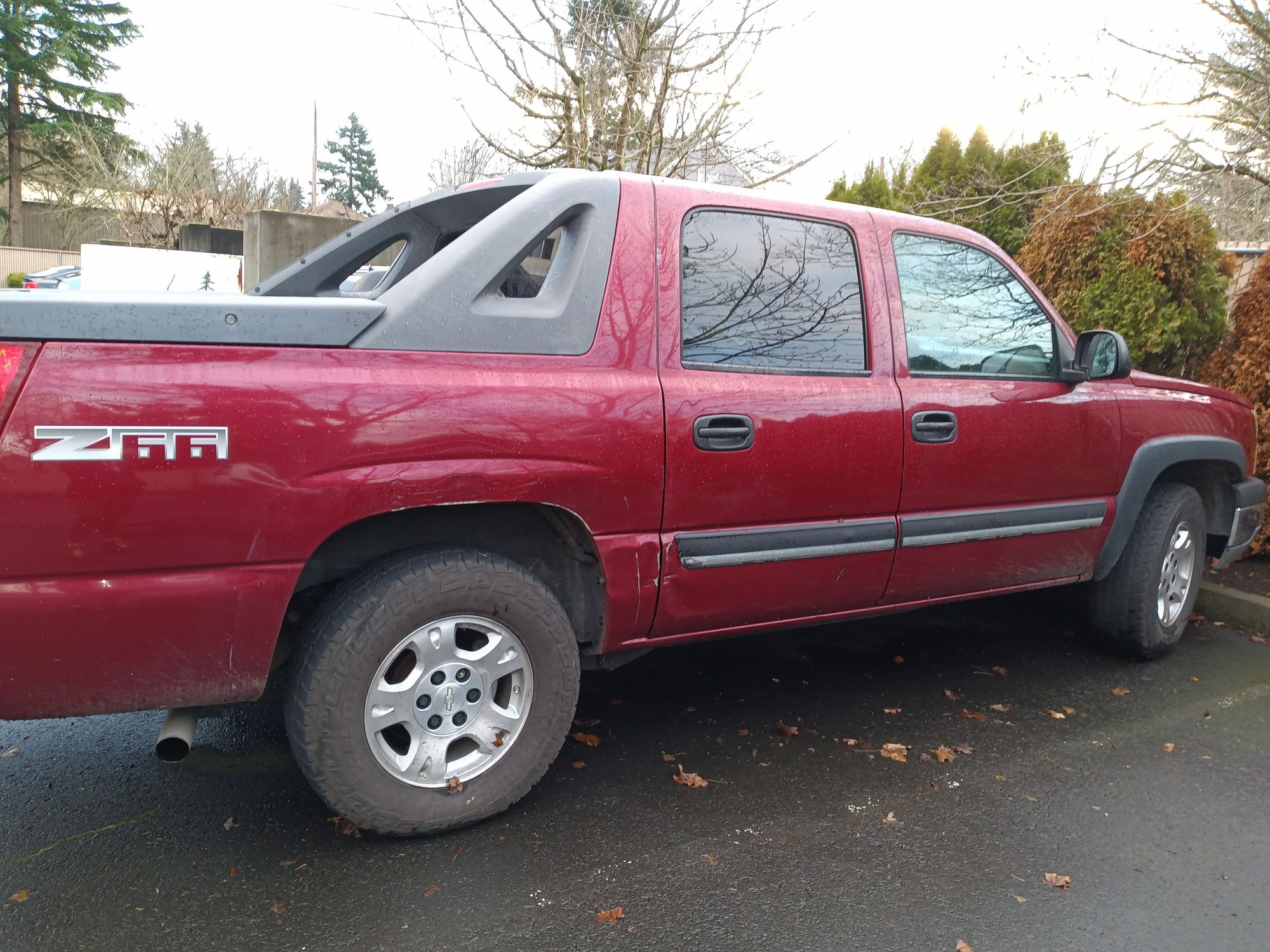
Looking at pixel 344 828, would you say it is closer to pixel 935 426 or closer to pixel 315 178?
pixel 935 426

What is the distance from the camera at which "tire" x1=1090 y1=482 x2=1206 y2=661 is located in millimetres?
4570

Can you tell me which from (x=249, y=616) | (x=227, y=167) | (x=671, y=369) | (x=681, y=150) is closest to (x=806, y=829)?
(x=671, y=369)

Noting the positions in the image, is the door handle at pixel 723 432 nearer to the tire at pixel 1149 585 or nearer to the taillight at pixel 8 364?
the taillight at pixel 8 364

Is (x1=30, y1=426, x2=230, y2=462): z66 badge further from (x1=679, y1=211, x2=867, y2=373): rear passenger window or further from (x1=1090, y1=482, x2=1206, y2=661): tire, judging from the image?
(x1=1090, y1=482, x2=1206, y2=661): tire

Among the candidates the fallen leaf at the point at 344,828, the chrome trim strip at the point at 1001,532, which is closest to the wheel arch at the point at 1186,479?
the chrome trim strip at the point at 1001,532

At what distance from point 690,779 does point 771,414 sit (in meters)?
1.25

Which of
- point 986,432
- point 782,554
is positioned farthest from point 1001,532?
point 782,554

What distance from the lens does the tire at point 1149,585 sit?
4.57 m

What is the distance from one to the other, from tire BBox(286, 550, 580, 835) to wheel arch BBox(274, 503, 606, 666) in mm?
91

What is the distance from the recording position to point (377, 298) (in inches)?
111

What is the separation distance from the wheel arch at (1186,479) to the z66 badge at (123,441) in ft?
12.0

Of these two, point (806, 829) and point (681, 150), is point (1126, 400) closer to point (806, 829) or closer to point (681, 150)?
point (806, 829)

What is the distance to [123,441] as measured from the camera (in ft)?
7.66

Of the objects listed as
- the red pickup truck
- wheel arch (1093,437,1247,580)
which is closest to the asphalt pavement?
the red pickup truck
